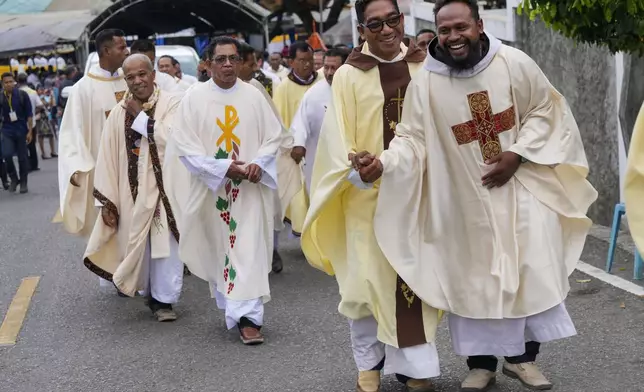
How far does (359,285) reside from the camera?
19.2ft

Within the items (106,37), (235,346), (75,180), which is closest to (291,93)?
(106,37)

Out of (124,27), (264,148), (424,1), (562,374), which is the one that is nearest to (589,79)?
(264,148)

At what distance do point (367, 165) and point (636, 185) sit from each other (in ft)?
4.20

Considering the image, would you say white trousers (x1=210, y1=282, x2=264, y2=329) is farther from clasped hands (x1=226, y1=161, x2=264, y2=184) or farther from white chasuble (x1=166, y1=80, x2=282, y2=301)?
clasped hands (x1=226, y1=161, x2=264, y2=184)

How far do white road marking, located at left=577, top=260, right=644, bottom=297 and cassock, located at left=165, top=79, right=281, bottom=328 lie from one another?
→ 94.1 inches

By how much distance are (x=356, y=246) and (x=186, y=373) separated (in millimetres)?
1488

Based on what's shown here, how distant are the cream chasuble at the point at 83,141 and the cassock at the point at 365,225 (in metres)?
3.59

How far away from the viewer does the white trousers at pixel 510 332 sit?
18.2 feet

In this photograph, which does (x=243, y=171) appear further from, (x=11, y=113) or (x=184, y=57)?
(x=11, y=113)

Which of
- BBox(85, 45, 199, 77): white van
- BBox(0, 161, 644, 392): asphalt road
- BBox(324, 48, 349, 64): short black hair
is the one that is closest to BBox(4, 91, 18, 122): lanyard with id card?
BBox(85, 45, 199, 77): white van

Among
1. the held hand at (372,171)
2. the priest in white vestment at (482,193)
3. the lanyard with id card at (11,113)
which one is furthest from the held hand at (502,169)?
the lanyard with id card at (11,113)

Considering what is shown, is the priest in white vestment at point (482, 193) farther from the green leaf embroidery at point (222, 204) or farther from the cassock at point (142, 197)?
the cassock at point (142, 197)

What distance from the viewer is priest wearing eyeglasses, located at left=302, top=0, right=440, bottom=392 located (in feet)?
18.9

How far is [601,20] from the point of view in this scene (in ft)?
26.8
